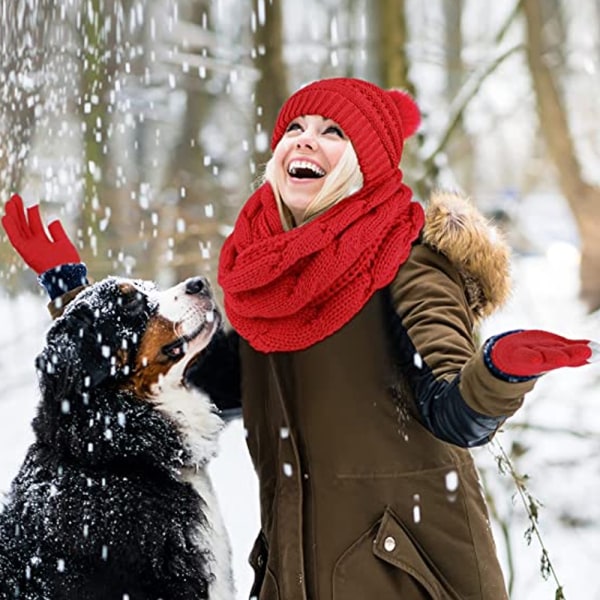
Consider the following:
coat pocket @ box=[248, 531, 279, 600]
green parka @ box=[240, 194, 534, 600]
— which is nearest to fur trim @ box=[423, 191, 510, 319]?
green parka @ box=[240, 194, 534, 600]

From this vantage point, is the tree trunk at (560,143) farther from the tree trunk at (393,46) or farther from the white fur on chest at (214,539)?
the white fur on chest at (214,539)

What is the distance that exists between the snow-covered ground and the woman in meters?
1.85

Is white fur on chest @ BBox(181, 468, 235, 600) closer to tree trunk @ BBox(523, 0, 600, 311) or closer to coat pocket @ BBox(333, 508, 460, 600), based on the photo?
coat pocket @ BBox(333, 508, 460, 600)

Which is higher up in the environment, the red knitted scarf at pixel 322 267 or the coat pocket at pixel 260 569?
the red knitted scarf at pixel 322 267

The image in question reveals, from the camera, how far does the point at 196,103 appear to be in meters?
Answer: 6.19

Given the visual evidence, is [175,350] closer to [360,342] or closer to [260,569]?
[360,342]

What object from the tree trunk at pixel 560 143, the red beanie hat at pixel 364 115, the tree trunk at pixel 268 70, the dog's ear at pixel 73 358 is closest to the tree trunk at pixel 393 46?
the tree trunk at pixel 268 70

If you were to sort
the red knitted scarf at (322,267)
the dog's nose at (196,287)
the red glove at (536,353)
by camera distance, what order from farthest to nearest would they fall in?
the dog's nose at (196,287) → the red knitted scarf at (322,267) → the red glove at (536,353)

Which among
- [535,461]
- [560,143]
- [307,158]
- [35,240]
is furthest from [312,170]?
[560,143]

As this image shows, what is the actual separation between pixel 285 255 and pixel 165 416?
60 cm

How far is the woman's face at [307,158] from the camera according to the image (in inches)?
91.9

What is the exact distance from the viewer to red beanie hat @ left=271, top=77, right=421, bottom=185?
2.31 meters

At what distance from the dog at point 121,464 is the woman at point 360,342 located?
0.70 feet

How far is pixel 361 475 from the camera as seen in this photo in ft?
7.47
